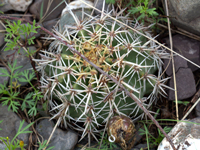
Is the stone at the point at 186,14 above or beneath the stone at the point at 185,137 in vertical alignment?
above

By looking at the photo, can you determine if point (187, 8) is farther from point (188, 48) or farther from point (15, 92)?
point (15, 92)

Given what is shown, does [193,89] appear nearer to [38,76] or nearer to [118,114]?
[118,114]

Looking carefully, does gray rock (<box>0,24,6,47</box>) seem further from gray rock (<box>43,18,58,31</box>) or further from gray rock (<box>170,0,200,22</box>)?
gray rock (<box>170,0,200,22</box>)

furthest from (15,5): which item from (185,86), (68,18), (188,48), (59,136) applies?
(185,86)

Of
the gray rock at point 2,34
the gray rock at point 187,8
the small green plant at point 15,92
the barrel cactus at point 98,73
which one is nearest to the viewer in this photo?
the barrel cactus at point 98,73

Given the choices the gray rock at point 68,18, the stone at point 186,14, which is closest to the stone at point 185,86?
the stone at point 186,14

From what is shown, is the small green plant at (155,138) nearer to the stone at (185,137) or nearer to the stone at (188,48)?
the stone at (185,137)
